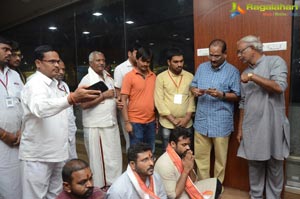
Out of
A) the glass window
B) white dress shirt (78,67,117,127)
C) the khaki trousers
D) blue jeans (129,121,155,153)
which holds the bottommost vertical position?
the khaki trousers

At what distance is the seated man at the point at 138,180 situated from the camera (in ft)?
5.82

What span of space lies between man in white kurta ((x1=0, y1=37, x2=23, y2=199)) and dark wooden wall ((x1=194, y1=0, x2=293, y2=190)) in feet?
6.25

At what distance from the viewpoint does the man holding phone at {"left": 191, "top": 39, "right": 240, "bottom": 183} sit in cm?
266

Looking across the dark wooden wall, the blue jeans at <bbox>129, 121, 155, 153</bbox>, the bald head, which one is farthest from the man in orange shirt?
the bald head

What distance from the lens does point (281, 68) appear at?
2.34 meters

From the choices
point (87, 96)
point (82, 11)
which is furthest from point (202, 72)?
point (82, 11)

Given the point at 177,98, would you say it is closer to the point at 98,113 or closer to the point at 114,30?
the point at 98,113

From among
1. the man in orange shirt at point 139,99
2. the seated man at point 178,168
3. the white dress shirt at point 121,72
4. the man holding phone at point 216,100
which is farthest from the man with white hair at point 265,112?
the white dress shirt at point 121,72

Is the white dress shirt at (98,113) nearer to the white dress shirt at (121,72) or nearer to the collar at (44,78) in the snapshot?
the white dress shirt at (121,72)

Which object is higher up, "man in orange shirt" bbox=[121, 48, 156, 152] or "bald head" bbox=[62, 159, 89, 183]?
"man in orange shirt" bbox=[121, 48, 156, 152]

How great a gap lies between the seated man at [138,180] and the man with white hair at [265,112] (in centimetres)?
104

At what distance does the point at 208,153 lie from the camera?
2.92 m

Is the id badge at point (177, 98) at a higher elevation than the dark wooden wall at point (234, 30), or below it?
below

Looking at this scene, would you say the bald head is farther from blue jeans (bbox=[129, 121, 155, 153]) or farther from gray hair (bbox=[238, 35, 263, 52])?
gray hair (bbox=[238, 35, 263, 52])
